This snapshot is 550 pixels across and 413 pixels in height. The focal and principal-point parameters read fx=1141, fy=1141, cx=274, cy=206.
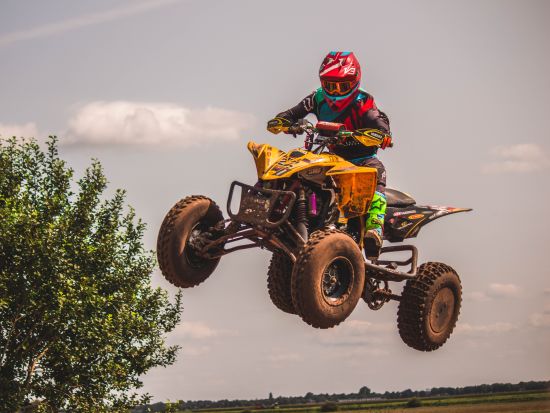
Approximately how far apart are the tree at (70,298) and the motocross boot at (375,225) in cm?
2518

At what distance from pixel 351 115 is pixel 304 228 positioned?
240cm

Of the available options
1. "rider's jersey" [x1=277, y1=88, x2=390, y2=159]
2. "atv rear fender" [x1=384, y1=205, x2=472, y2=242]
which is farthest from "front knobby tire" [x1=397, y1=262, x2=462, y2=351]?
"rider's jersey" [x1=277, y1=88, x2=390, y2=159]

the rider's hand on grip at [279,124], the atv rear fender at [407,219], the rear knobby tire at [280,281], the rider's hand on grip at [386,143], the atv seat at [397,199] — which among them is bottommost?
the rear knobby tire at [280,281]

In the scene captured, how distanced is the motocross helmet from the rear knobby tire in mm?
2909

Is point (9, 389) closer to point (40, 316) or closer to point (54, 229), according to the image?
point (40, 316)

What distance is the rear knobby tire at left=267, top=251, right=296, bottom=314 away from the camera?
1962cm

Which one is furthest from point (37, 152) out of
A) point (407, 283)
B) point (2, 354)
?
point (407, 283)

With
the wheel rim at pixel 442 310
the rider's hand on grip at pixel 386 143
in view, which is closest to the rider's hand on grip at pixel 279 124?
the rider's hand on grip at pixel 386 143

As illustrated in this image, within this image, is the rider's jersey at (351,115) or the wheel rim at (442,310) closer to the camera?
the rider's jersey at (351,115)

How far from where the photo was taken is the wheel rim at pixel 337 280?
16938mm

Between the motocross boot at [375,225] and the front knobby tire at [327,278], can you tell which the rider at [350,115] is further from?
the front knobby tire at [327,278]

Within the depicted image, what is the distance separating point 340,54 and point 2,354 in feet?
95.5

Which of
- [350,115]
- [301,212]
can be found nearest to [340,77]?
[350,115]

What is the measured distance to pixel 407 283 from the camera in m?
20.1
